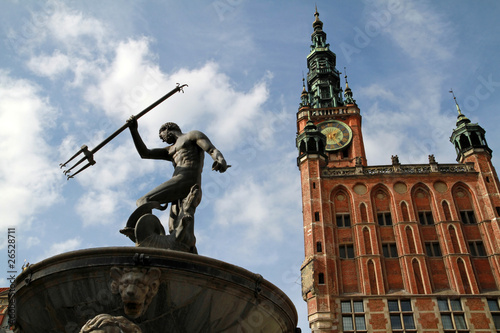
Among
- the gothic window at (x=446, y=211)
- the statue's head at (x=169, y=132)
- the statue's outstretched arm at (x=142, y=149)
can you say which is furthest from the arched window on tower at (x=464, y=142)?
the statue's outstretched arm at (x=142, y=149)

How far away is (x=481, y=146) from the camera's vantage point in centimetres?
3184

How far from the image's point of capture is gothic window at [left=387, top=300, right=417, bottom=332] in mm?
24672

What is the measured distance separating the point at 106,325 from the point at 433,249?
28.0 m

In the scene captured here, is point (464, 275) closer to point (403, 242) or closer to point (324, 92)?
point (403, 242)

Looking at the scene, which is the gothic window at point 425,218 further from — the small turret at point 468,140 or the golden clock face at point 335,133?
the golden clock face at point 335,133

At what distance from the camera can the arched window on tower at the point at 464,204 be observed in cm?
2917

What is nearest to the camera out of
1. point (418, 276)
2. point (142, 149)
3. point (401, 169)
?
point (142, 149)

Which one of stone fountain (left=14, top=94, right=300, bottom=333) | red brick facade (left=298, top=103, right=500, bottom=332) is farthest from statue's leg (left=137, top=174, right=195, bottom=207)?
red brick facade (left=298, top=103, right=500, bottom=332)

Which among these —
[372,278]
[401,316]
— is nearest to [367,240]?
[372,278]

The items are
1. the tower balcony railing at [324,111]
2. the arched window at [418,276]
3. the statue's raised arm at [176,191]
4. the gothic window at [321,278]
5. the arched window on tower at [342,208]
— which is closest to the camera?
the statue's raised arm at [176,191]

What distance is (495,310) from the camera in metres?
25.0

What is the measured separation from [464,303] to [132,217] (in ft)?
81.5

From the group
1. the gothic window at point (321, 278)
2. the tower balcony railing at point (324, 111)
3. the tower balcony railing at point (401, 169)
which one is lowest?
the gothic window at point (321, 278)

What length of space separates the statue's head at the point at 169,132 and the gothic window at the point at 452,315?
2316cm
